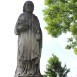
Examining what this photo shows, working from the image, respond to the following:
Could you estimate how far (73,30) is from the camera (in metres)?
21.2

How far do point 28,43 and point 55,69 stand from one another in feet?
61.8

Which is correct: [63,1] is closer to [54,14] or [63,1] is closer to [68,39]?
[54,14]

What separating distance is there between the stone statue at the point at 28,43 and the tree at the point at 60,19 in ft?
31.8

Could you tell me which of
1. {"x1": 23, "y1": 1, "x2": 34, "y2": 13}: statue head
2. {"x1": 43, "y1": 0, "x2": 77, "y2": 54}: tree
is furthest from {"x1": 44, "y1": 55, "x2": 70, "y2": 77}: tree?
{"x1": 23, "y1": 1, "x2": 34, "y2": 13}: statue head

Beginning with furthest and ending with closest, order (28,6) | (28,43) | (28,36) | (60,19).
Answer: (60,19), (28,6), (28,36), (28,43)

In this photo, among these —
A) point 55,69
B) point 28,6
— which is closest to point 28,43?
point 28,6

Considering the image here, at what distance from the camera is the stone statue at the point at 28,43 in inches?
442

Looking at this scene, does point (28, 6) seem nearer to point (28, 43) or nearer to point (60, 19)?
point (28, 43)

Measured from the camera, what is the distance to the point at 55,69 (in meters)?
30.0

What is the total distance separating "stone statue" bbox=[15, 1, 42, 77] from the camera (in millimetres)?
11234

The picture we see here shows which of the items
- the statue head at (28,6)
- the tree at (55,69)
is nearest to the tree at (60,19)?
the tree at (55,69)

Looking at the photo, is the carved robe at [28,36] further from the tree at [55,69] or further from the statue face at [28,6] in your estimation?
the tree at [55,69]

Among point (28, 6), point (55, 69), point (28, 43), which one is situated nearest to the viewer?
point (28, 43)

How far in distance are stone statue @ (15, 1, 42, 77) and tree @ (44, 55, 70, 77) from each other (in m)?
18.0
